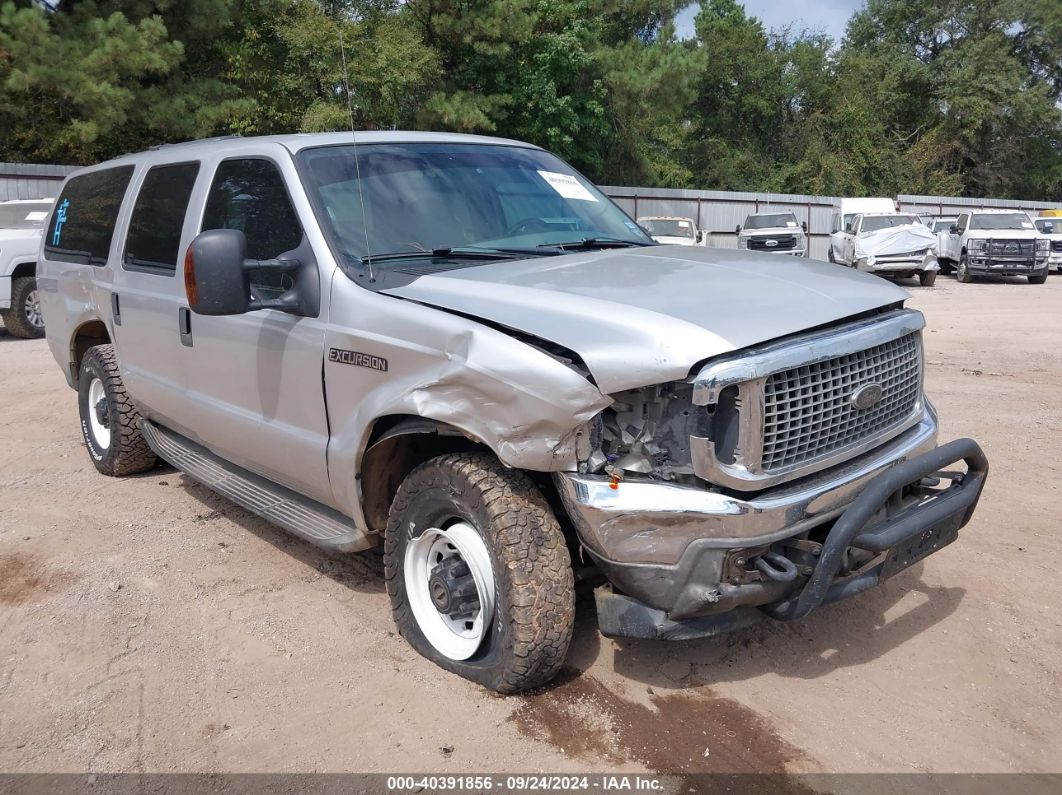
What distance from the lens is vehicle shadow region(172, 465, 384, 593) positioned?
4.58 meters

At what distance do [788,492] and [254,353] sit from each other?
2.44 meters

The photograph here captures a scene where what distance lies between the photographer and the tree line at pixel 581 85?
19594mm

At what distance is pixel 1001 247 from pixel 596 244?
22324mm

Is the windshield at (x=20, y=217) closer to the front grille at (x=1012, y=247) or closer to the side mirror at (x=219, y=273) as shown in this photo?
the side mirror at (x=219, y=273)

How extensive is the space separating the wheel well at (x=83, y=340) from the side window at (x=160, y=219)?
93 centimetres

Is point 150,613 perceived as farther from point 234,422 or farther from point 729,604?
point 729,604

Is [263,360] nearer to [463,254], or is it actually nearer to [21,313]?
[463,254]

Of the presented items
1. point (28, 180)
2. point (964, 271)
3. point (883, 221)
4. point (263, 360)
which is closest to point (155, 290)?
point (263, 360)

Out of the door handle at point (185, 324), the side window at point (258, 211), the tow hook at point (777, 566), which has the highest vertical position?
the side window at point (258, 211)

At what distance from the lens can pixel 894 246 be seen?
73.5ft

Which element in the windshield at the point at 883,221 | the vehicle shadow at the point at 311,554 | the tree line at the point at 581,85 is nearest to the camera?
the vehicle shadow at the point at 311,554

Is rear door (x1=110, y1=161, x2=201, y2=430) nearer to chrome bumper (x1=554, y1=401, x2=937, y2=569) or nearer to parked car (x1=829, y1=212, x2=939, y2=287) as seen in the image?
chrome bumper (x1=554, y1=401, x2=937, y2=569)

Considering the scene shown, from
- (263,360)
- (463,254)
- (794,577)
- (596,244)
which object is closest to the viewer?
(794,577)

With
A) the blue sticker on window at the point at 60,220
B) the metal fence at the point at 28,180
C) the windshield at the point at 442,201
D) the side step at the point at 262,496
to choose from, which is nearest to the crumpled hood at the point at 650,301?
the windshield at the point at 442,201
